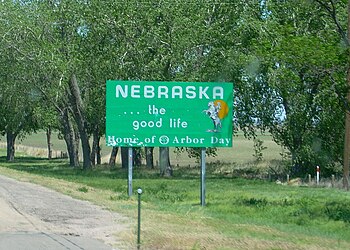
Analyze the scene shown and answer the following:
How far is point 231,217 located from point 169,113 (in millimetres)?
6642

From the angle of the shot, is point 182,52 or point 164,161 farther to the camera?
point 164,161

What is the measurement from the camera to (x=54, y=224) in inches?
698

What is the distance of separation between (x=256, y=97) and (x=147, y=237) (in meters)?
31.3

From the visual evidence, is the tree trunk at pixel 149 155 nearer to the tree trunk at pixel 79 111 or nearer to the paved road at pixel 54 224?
the tree trunk at pixel 79 111

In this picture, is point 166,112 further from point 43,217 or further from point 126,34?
point 126,34

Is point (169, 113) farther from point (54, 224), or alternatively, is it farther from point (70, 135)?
point (70, 135)

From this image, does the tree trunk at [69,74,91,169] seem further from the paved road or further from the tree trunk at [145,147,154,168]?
the paved road

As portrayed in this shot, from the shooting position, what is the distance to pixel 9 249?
45.5ft

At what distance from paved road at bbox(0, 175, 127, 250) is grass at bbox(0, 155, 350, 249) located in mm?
547

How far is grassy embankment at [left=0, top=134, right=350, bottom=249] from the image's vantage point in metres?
14.8

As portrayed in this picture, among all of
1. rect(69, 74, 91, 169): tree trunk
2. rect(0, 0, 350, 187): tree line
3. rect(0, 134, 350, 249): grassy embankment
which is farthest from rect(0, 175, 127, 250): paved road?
rect(69, 74, 91, 169): tree trunk

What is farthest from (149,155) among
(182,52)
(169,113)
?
(169,113)

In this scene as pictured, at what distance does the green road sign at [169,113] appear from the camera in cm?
2659

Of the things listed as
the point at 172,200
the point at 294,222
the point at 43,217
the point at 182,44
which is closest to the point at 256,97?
the point at 182,44
